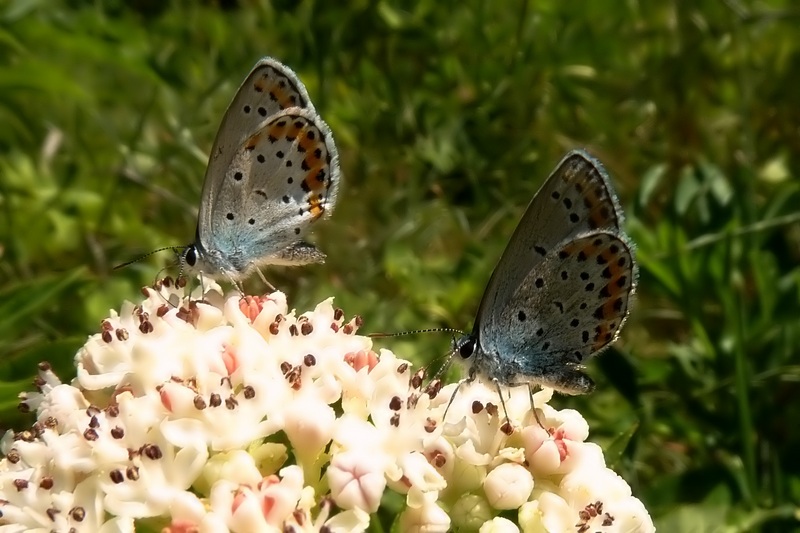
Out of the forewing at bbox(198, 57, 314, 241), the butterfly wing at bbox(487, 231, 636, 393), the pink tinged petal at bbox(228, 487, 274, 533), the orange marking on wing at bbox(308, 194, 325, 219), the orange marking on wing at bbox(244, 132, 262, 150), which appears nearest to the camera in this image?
the pink tinged petal at bbox(228, 487, 274, 533)

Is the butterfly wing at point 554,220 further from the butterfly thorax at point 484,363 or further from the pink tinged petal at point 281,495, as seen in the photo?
the pink tinged petal at point 281,495

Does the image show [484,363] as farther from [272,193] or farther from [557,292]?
[272,193]

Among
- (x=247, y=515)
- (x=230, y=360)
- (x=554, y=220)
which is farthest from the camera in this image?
(x=554, y=220)

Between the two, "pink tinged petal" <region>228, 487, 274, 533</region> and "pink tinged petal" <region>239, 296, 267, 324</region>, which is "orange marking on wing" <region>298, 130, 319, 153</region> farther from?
"pink tinged petal" <region>228, 487, 274, 533</region>

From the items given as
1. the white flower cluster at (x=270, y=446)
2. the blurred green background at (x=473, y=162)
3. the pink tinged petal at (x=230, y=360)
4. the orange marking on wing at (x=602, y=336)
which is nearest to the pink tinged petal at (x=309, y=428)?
the white flower cluster at (x=270, y=446)

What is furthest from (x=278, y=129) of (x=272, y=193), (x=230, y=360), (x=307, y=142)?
(x=230, y=360)

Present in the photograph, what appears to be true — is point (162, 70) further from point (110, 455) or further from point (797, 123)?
point (797, 123)

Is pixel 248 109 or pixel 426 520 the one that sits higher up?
pixel 248 109

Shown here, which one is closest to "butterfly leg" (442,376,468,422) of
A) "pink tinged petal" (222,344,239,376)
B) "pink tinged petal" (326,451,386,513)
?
"pink tinged petal" (326,451,386,513)
